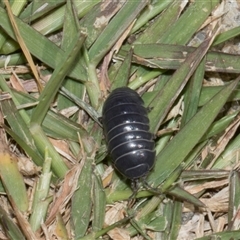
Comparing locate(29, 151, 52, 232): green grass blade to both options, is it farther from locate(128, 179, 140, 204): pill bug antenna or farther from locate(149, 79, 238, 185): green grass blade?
locate(149, 79, 238, 185): green grass blade

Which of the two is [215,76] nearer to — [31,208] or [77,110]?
[77,110]

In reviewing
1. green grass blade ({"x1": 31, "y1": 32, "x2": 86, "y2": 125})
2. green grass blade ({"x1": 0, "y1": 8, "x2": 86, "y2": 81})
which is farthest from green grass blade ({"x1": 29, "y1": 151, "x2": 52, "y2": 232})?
green grass blade ({"x1": 0, "y1": 8, "x2": 86, "y2": 81})

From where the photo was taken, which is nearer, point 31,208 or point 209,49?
point 31,208

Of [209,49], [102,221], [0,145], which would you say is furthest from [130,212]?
[209,49]

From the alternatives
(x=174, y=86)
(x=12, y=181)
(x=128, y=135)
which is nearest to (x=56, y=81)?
(x=128, y=135)

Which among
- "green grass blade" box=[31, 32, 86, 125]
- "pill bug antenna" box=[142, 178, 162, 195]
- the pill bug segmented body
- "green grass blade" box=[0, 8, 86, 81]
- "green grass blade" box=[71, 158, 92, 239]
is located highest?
"green grass blade" box=[0, 8, 86, 81]

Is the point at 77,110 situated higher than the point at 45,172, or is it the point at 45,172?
the point at 77,110

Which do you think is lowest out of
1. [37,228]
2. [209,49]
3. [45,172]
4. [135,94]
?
[37,228]

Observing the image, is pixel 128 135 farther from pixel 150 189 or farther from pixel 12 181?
pixel 12 181
